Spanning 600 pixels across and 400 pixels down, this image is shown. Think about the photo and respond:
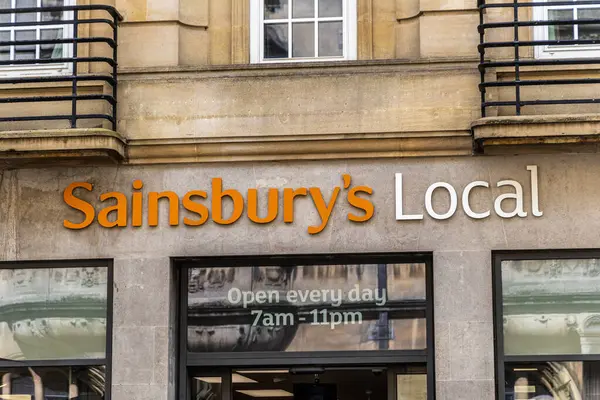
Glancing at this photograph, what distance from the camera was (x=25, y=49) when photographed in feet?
45.7

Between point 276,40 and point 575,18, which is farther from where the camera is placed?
point 276,40

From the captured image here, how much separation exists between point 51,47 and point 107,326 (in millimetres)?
3138

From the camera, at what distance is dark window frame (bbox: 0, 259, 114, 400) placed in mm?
13047

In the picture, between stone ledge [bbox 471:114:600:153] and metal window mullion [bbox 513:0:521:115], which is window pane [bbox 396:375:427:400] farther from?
metal window mullion [bbox 513:0:521:115]

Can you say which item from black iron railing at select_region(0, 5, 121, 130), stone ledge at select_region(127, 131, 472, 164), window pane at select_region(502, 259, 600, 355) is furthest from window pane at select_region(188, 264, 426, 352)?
black iron railing at select_region(0, 5, 121, 130)

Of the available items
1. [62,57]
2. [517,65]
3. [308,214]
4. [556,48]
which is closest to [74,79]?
[62,57]

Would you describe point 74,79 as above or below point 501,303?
above

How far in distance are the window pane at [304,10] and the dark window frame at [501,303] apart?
3.24m

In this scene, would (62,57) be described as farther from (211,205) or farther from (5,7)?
(211,205)

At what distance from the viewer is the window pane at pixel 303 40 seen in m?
13.6

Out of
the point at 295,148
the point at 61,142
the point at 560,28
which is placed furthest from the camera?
the point at 560,28

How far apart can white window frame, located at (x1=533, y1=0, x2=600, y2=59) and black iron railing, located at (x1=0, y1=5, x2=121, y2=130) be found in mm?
4368

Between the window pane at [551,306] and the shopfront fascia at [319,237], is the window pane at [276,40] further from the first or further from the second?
the window pane at [551,306]

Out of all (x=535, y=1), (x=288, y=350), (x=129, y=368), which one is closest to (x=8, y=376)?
(x=129, y=368)
